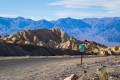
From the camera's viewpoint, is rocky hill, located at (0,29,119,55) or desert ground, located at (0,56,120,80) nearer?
desert ground, located at (0,56,120,80)

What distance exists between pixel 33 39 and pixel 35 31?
15.3 meters

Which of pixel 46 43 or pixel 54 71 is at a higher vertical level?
pixel 46 43

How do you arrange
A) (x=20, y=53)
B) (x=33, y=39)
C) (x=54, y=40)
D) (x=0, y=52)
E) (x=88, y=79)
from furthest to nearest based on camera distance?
(x=54, y=40)
(x=33, y=39)
(x=20, y=53)
(x=0, y=52)
(x=88, y=79)

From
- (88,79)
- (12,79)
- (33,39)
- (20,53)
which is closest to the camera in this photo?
(88,79)

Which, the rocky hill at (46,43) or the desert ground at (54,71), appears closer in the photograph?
the desert ground at (54,71)

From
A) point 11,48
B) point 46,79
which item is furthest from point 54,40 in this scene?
point 46,79

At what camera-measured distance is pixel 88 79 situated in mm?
22672

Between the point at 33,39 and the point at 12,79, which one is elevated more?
the point at 33,39

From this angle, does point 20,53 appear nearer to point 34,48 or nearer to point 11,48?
point 11,48

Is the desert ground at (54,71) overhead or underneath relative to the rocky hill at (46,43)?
underneath

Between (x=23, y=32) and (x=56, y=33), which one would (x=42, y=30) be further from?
(x=23, y=32)

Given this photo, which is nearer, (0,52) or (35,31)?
(0,52)

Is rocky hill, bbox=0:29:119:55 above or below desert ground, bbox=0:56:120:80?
above

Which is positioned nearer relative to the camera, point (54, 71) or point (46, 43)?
point (54, 71)
